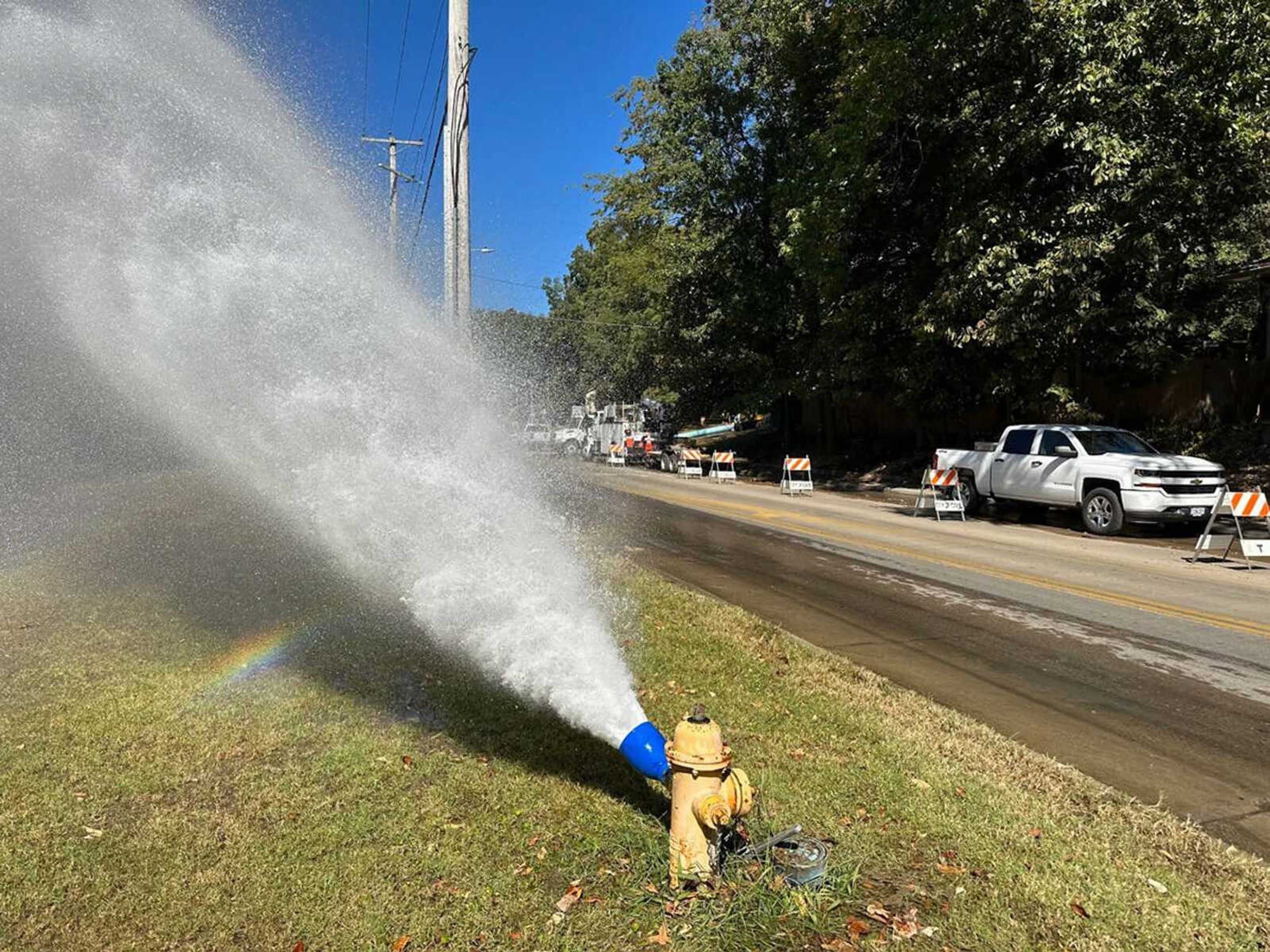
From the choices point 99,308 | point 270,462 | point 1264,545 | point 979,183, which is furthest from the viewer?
point 979,183

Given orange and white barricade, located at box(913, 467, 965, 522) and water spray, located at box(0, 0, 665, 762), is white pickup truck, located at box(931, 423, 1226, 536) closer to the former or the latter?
orange and white barricade, located at box(913, 467, 965, 522)

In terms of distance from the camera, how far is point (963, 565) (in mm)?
10977

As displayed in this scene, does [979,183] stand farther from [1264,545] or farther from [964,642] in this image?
[964,642]

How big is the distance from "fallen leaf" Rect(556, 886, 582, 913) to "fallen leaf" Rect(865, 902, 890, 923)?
1053mm

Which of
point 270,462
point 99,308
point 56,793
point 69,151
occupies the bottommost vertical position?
point 56,793

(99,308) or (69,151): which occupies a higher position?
(69,151)

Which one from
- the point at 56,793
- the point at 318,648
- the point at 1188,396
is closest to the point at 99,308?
the point at 318,648

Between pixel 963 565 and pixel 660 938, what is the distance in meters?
9.10

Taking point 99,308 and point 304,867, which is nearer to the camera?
point 304,867

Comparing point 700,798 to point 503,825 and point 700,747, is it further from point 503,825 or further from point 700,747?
point 503,825

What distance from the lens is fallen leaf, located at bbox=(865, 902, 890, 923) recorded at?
9.91 feet

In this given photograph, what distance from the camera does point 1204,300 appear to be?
22922 mm

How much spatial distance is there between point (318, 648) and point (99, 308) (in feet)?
8.82

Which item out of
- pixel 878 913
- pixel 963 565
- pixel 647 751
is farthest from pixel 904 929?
pixel 963 565
